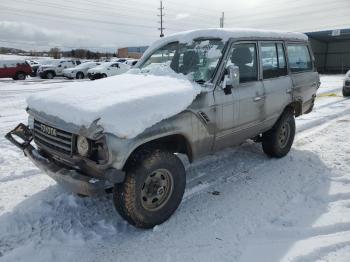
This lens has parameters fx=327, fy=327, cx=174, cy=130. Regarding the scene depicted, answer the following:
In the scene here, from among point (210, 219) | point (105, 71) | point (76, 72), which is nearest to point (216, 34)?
point (210, 219)

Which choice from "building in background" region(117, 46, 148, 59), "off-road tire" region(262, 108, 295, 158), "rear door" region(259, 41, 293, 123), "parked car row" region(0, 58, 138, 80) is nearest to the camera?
"rear door" region(259, 41, 293, 123)

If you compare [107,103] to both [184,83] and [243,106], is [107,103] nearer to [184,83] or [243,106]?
[184,83]

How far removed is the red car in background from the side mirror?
24062 millimetres

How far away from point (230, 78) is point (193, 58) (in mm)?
652

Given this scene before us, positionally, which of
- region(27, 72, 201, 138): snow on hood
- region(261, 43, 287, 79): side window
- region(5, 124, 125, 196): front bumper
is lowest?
region(5, 124, 125, 196): front bumper

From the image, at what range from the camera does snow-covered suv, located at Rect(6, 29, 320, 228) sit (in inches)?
120

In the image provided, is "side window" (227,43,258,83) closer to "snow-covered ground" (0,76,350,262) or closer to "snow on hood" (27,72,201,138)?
"snow on hood" (27,72,201,138)

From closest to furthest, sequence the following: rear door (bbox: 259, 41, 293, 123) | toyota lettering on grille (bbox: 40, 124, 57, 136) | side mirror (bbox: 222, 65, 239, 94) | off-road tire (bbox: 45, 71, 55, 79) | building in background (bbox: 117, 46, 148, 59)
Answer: toyota lettering on grille (bbox: 40, 124, 57, 136)
side mirror (bbox: 222, 65, 239, 94)
rear door (bbox: 259, 41, 293, 123)
off-road tire (bbox: 45, 71, 55, 79)
building in background (bbox: 117, 46, 148, 59)

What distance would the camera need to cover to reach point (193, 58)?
4.33m

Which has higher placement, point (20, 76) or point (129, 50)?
point (129, 50)

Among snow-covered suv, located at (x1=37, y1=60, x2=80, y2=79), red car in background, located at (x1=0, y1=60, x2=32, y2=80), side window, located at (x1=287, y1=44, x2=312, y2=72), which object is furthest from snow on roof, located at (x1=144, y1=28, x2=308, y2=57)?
snow-covered suv, located at (x1=37, y1=60, x2=80, y2=79)

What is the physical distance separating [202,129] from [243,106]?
88 cm

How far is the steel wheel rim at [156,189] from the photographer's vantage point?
341cm

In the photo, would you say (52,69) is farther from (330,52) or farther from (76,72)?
(330,52)
